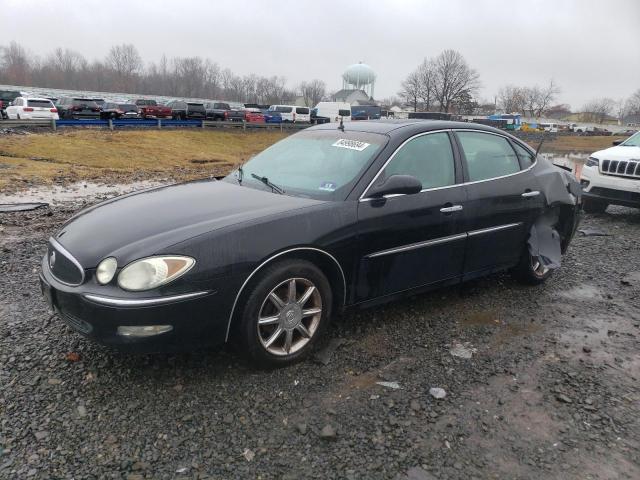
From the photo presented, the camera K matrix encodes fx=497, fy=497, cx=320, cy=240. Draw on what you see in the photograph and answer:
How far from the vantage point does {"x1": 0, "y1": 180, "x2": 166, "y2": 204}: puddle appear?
9.45 m

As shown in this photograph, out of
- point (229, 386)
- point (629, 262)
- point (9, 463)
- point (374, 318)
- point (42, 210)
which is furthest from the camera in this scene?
point (42, 210)

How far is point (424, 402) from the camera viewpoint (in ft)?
9.96

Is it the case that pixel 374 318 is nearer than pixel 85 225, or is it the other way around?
pixel 85 225

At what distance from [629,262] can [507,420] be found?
429cm

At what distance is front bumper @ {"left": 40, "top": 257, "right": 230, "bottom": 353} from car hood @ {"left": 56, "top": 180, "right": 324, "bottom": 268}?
0.79ft

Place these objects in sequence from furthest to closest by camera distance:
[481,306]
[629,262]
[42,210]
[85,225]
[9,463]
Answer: [42,210]
[629,262]
[481,306]
[85,225]
[9,463]

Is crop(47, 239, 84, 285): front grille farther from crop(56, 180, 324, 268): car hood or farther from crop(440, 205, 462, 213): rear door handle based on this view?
crop(440, 205, 462, 213): rear door handle

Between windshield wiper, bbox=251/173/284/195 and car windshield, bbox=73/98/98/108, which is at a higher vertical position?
car windshield, bbox=73/98/98/108

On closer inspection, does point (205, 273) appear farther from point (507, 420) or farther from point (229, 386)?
point (507, 420)

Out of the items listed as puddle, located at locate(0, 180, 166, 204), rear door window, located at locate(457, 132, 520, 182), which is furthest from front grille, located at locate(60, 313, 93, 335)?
puddle, located at locate(0, 180, 166, 204)

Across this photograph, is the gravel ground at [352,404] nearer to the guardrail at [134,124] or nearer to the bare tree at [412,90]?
the guardrail at [134,124]

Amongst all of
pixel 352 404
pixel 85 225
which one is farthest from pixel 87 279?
pixel 352 404

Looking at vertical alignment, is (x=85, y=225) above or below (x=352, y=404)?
above

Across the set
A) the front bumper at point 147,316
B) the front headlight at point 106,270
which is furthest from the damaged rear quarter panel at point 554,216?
the front headlight at point 106,270
